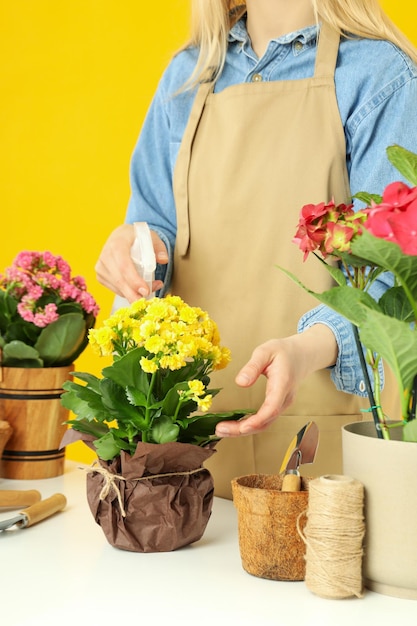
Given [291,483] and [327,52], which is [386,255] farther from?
[327,52]

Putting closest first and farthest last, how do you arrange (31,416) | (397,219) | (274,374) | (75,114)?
Answer: (397,219)
(274,374)
(31,416)
(75,114)

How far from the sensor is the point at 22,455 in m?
1.49

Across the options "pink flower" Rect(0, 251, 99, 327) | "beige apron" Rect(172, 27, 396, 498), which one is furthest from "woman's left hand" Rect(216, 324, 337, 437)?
"pink flower" Rect(0, 251, 99, 327)

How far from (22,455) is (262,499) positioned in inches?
27.6

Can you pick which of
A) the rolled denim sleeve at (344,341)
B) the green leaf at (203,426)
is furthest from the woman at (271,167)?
the green leaf at (203,426)

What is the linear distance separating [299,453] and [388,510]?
0.18 metres

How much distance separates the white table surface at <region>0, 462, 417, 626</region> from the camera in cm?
82

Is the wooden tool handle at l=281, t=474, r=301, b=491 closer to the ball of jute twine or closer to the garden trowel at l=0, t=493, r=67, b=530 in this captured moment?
the ball of jute twine

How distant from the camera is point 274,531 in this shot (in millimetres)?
904

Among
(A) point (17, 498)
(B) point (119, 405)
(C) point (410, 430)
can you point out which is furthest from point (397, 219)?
(A) point (17, 498)

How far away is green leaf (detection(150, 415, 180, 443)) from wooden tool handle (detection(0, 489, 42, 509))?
1.06 ft

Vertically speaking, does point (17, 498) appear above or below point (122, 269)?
below

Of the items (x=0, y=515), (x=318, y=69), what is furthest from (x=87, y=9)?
(x=0, y=515)

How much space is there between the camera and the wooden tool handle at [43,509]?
1133 millimetres
